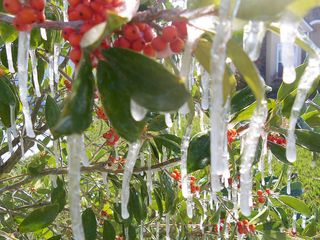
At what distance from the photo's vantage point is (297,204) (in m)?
1.47

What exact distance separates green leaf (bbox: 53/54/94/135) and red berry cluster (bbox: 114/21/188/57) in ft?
0.18

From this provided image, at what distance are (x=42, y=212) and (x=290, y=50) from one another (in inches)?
35.2

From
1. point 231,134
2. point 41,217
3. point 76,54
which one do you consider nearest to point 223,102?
point 76,54

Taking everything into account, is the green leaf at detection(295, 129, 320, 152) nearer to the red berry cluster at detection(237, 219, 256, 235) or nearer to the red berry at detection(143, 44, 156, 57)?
the red berry at detection(143, 44, 156, 57)

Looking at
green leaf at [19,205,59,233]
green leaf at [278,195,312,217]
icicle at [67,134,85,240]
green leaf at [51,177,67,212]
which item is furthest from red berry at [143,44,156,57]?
green leaf at [278,195,312,217]

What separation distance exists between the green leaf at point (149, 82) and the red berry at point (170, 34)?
0.06 metres

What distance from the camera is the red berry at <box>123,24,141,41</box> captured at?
19.9 inches

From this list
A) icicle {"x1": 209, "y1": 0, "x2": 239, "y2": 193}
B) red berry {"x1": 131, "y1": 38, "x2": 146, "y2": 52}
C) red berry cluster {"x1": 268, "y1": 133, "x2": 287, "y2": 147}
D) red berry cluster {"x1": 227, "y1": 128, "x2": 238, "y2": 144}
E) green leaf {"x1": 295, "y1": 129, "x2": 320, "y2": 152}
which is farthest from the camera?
red berry cluster {"x1": 268, "y1": 133, "x2": 287, "y2": 147}

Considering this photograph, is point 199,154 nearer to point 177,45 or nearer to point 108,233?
point 177,45

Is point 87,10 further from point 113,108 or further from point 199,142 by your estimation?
point 199,142

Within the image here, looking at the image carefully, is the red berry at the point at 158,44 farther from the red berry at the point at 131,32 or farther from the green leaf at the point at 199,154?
the green leaf at the point at 199,154

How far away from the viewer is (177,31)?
0.53 m

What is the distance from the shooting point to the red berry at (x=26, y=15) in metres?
0.55

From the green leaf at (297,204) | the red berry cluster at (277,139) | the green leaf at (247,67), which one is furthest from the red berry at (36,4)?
the green leaf at (297,204)
